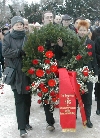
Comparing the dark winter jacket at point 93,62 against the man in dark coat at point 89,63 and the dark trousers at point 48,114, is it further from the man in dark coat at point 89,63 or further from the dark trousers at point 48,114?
the dark trousers at point 48,114

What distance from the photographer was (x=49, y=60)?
470cm

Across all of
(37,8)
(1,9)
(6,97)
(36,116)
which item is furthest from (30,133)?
(1,9)

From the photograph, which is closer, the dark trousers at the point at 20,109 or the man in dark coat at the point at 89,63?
the dark trousers at the point at 20,109

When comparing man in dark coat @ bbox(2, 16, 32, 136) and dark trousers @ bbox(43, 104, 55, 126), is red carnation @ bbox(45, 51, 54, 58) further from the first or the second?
dark trousers @ bbox(43, 104, 55, 126)

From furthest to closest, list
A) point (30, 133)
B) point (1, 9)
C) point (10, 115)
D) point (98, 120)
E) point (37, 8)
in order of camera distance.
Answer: point (1, 9) → point (37, 8) → point (10, 115) → point (98, 120) → point (30, 133)

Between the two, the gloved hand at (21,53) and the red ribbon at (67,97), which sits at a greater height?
the gloved hand at (21,53)

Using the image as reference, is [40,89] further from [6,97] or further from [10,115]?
[6,97]

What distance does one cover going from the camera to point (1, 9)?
145 ft

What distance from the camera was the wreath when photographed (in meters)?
4.68

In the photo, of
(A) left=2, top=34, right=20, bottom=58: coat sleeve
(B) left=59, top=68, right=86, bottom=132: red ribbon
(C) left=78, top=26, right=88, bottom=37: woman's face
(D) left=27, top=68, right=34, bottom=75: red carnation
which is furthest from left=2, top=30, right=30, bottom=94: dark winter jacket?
(C) left=78, top=26, right=88, bottom=37: woman's face

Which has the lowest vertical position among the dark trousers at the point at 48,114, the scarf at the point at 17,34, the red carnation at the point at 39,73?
the dark trousers at the point at 48,114

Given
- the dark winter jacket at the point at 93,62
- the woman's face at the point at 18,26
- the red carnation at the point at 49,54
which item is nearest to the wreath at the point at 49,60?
the red carnation at the point at 49,54

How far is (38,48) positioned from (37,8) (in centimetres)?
2088

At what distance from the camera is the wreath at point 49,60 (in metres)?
4.68
